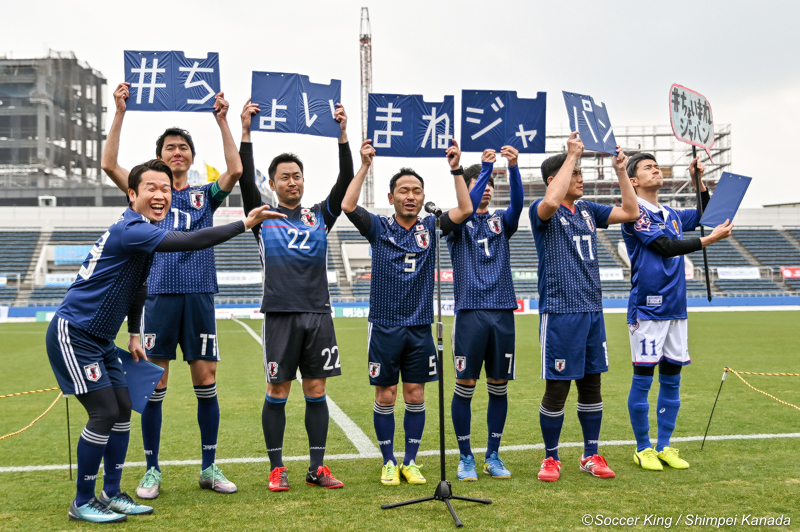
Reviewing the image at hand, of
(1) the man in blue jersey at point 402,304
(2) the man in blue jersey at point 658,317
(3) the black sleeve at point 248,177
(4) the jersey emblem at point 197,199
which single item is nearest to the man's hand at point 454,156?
(1) the man in blue jersey at point 402,304

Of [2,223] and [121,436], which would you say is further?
[2,223]

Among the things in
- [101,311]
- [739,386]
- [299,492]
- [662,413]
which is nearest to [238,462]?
[299,492]

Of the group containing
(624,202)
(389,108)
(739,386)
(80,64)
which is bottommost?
(739,386)

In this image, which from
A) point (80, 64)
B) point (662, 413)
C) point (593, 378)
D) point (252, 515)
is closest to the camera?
point (252, 515)

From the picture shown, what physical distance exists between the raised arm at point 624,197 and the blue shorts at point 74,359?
3.58m

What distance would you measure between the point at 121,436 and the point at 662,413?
12.2ft

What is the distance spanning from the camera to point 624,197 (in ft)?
14.8

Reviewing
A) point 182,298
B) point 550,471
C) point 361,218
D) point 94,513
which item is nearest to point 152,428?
point 94,513

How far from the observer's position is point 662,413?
460cm

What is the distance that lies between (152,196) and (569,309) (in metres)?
2.76

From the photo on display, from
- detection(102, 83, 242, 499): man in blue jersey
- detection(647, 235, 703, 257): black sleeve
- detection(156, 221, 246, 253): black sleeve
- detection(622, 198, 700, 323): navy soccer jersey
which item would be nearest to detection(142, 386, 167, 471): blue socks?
detection(102, 83, 242, 499): man in blue jersey

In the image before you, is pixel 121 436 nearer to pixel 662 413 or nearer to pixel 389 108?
pixel 389 108

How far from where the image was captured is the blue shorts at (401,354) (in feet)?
13.7

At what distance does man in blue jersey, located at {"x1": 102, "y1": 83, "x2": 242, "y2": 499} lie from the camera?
4.09 metres
